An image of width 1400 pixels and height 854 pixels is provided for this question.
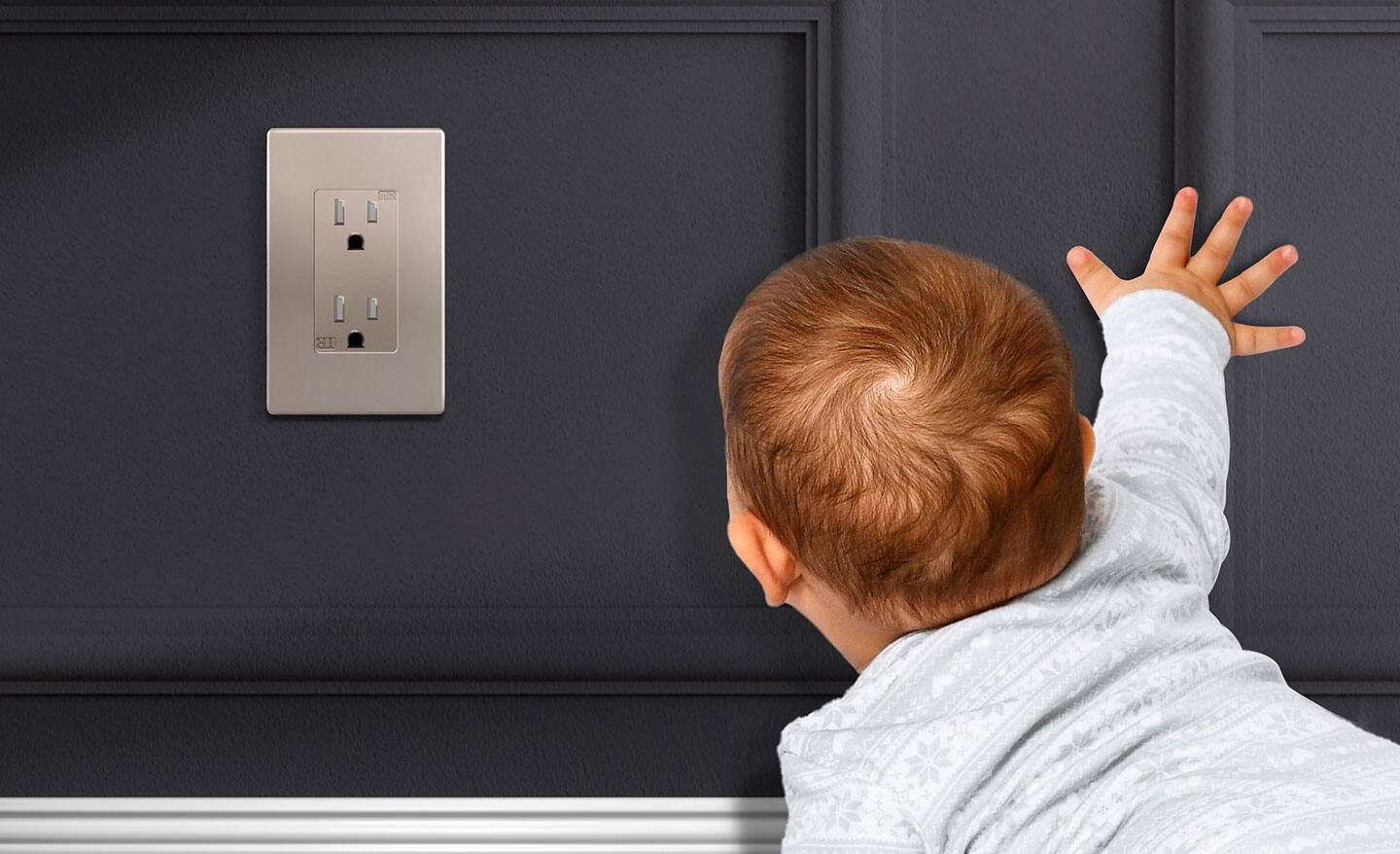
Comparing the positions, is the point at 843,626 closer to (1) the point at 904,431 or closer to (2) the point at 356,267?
(1) the point at 904,431

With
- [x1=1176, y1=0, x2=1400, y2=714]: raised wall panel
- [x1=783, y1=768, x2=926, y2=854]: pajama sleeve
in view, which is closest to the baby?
[x1=783, y1=768, x2=926, y2=854]: pajama sleeve

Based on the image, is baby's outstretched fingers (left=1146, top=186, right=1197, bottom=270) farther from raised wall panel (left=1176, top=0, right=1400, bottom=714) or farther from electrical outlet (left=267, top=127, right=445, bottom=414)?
electrical outlet (left=267, top=127, right=445, bottom=414)

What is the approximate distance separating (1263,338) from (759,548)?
381 millimetres

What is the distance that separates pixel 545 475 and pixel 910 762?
310 mm

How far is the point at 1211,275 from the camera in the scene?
61cm

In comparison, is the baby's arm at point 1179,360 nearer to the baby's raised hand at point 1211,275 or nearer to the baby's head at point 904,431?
the baby's raised hand at point 1211,275

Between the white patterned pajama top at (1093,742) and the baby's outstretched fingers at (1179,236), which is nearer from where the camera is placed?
the white patterned pajama top at (1093,742)

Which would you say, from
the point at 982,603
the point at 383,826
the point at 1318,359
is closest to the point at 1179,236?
the point at 1318,359

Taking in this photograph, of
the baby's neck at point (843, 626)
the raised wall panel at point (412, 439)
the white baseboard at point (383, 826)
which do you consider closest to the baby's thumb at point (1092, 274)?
the raised wall panel at point (412, 439)

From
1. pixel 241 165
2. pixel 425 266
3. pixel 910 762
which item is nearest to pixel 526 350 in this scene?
pixel 425 266

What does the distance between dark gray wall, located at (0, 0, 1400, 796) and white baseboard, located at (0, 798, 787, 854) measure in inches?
0.7

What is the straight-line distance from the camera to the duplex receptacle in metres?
0.63

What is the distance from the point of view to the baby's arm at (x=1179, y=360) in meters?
0.56

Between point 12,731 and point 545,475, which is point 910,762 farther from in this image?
point 12,731
